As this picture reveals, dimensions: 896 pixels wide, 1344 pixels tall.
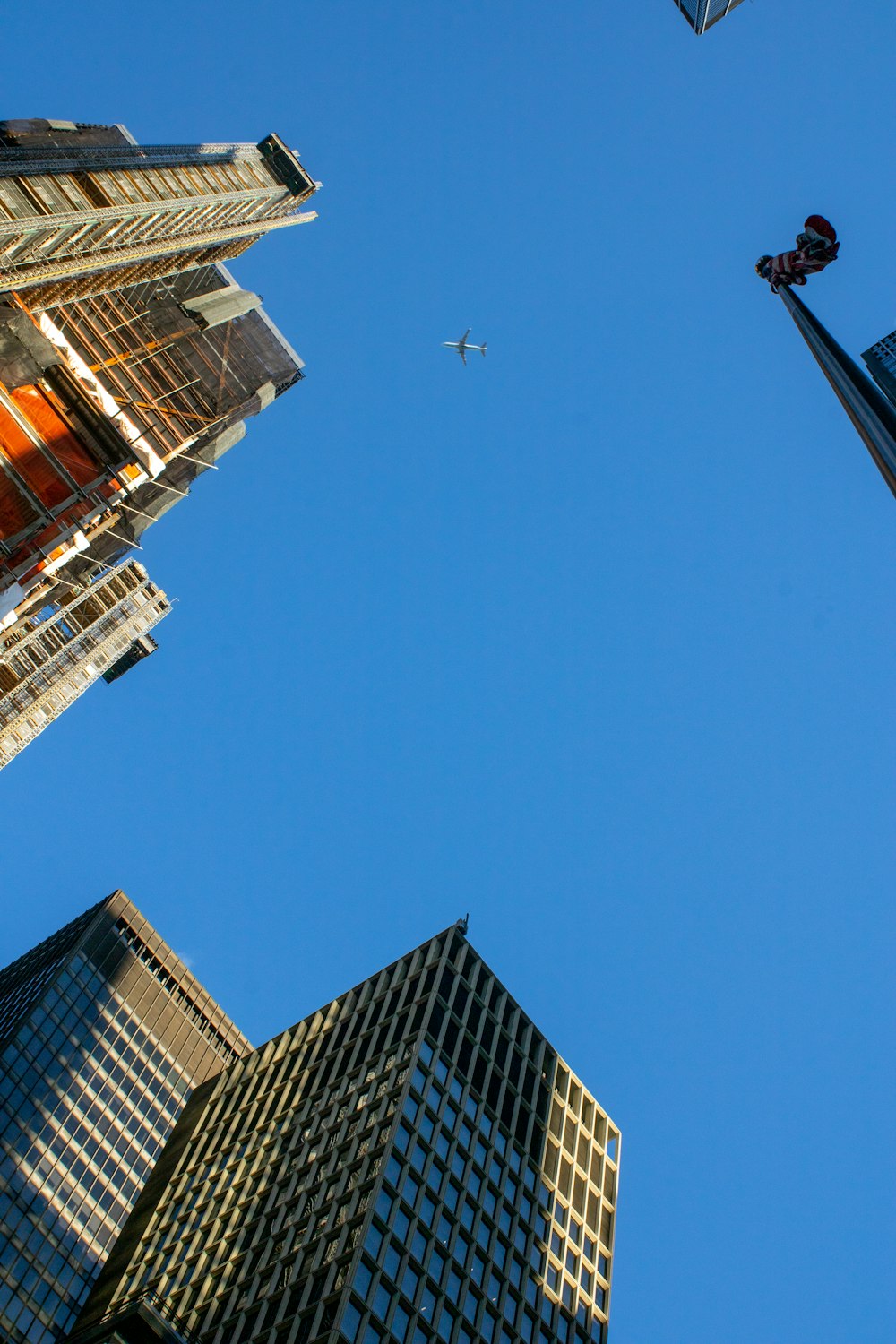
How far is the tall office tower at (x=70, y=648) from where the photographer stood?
7512 centimetres

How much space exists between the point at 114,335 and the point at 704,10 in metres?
27.8

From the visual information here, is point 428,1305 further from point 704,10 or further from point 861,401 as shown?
point 704,10

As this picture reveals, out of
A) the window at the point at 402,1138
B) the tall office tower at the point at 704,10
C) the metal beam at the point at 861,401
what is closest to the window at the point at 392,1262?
the window at the point at 402,1138

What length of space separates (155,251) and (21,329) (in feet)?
39.4

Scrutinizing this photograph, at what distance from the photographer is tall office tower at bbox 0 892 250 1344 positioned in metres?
73.4

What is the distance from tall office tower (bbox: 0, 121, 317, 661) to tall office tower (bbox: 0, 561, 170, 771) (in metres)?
18.9

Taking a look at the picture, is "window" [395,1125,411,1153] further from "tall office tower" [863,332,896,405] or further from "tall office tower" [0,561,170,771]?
"tall office tower" [863,332,896,405]

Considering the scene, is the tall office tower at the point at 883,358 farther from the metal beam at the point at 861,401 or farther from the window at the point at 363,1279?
the window at the point at 363,1279

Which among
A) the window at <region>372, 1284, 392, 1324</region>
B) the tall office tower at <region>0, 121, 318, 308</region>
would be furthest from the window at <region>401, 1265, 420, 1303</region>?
the tall office tower at <region>0, 121, 318, 308</region>

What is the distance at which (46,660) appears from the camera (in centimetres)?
8012

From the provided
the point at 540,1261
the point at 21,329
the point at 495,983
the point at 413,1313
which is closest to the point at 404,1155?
the point at 413,1313

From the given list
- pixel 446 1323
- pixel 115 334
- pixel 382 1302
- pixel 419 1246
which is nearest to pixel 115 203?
pixel 115 334

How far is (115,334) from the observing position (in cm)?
4738

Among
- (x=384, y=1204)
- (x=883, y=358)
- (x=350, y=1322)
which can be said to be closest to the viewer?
(x=350, y=1322)
